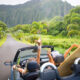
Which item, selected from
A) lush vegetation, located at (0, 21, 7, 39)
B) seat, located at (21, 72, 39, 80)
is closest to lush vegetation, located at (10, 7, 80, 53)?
lush vegetation, located at (0, 21, 7, 39)

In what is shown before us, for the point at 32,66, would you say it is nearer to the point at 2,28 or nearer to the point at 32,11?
the point at 32,11

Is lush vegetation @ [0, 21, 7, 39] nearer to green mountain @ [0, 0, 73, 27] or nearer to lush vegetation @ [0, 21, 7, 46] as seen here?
lush vegetation @ [0, 21, 7, 46]

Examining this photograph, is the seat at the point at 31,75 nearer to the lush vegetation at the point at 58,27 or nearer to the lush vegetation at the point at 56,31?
the lush vegetation at the point at 56,31

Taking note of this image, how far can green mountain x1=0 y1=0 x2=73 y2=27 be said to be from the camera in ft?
19.9

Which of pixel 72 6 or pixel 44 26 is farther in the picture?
pixel 72 6

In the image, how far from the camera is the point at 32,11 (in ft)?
20.7

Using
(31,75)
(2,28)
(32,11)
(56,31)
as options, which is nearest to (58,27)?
(56,31)

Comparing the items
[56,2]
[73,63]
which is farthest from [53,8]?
[73,63]

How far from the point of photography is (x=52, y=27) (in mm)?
5512

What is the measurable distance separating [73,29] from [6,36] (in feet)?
8.04

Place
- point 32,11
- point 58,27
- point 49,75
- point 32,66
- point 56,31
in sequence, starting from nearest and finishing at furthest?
point 49,75 → point 32,66 → point 56,31 → point 58,27 → point 32,11

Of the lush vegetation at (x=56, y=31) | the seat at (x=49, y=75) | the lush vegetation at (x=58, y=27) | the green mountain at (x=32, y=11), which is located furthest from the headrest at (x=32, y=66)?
the green mountain at (x=32, y=11)

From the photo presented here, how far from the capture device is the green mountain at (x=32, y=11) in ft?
19.9

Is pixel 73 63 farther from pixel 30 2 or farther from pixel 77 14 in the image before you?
pixel 30 2
